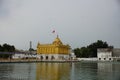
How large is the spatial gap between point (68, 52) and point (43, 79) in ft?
224

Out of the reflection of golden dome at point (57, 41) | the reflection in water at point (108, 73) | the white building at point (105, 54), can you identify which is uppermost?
the reflection of golden dome at point (57, 41)

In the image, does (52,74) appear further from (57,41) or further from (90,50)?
(90,50)

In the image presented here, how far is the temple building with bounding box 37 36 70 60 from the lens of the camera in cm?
8119

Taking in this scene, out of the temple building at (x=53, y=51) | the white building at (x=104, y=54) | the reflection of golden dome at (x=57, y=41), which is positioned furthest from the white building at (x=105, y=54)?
the reflection of golden dome at (x=57, y=41)

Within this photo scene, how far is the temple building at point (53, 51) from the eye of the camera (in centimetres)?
8119

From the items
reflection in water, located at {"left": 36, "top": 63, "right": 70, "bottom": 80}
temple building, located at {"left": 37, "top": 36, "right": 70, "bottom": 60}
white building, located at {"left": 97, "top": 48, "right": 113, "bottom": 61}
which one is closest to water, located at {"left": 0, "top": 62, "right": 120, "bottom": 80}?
reflection in water, located at {"left": 36, "top": 63, "right": 70, "bottom": 80}

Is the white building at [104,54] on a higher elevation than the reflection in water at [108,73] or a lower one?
higher

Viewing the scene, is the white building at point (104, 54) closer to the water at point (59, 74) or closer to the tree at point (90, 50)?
the tree at point (90, 50)

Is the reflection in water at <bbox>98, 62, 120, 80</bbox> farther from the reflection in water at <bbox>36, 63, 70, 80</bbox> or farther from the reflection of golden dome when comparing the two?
the reflection of golden dome

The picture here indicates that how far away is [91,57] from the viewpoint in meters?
91.2

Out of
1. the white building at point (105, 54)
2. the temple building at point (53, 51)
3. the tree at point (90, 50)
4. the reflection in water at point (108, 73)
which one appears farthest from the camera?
the tree at point (90, 50)

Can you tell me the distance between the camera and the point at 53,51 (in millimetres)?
81500

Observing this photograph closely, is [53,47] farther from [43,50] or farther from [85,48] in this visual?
[85,48]

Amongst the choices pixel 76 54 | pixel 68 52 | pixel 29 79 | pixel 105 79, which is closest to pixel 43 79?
pixel 29 79
